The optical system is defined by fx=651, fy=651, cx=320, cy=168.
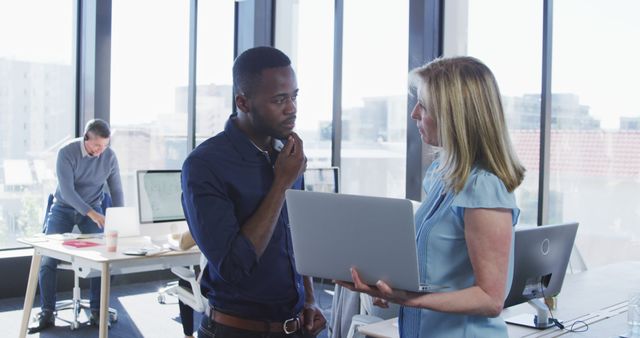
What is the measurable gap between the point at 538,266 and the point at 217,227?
1.34 meters

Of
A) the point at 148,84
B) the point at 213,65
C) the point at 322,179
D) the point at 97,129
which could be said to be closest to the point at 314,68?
the point at 213,65

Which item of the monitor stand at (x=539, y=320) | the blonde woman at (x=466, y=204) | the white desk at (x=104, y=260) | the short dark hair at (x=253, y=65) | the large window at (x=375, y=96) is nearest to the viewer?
the blonde woman at (x=466, y=204)

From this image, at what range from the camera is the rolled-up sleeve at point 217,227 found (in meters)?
1.46

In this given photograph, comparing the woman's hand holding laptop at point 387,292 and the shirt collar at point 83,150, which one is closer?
the woman's hand holding laptop at point 387,292

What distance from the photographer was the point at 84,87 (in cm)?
609

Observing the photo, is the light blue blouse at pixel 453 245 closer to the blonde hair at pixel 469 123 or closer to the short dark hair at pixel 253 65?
the blonde hair at pixel 469 123

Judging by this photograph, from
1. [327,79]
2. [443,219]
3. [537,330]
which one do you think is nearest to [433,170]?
[443,219]

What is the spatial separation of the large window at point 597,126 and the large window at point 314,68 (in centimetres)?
244

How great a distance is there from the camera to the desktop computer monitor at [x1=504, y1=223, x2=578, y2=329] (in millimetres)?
2229

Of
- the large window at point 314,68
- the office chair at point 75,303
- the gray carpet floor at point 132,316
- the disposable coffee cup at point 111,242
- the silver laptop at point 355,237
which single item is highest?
the large window at point 314,68

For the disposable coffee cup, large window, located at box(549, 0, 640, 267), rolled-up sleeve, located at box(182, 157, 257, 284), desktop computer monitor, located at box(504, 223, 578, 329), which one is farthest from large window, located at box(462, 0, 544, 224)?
rolled-up sleeve, located at box(182, 157, 257, 284)

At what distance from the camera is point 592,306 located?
109 inches

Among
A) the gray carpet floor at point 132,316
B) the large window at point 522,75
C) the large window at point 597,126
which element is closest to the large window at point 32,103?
the gray carpet floor at point 132,316

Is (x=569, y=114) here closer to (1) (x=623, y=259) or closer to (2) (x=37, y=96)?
(1) (x=623, y=259)
